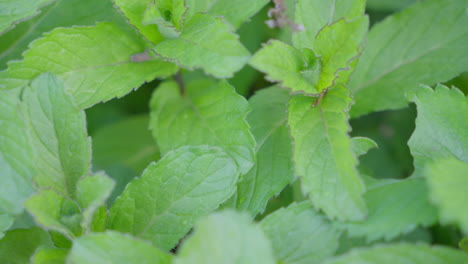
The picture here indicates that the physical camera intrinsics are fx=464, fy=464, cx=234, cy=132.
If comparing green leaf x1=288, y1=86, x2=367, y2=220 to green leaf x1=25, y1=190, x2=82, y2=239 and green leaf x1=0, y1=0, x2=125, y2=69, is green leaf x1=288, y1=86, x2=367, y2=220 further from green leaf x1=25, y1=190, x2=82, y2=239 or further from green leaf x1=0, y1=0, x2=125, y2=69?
green leaf x1=0, y1=0, x2=125, y2=69

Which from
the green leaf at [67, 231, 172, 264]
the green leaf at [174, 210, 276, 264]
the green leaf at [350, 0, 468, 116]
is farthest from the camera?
the green leaf at [350, 0, 468, 116]

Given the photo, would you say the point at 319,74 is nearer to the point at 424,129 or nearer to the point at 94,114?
the point at 424,129

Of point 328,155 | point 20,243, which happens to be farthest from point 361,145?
point 20,243

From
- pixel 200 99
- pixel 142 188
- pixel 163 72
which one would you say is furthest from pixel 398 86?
pixel 142 188

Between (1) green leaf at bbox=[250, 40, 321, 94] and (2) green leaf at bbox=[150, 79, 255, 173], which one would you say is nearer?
(1) green leaf at bbox=[250, 40, 321, 94]

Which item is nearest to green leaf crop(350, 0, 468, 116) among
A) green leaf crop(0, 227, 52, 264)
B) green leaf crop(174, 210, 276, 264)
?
green leaf crop(174, 210, 276, 264)

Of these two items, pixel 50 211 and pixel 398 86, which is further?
pixel 398 86

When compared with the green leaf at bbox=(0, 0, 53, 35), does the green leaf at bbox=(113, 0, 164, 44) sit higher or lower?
lower

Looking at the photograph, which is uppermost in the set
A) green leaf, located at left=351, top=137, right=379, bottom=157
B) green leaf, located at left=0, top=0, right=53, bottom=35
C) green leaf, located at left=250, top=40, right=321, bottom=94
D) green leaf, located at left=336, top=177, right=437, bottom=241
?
green leaf, located at left=0, top=0, right=53, bottom=35
